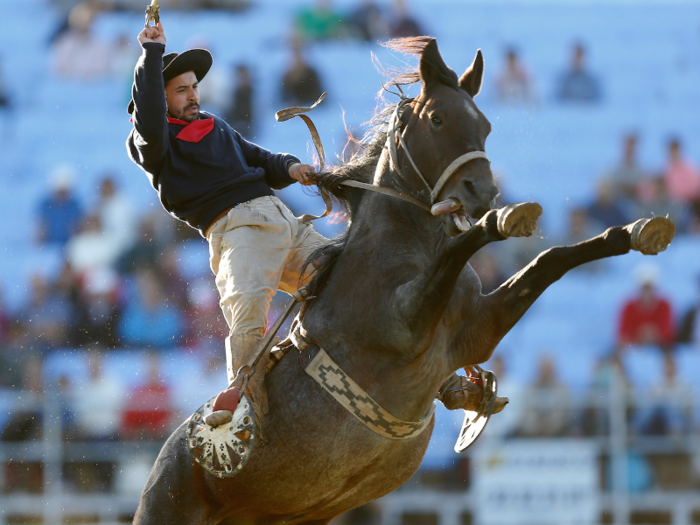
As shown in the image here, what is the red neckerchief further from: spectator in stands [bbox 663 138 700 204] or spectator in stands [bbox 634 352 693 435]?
spectator in stands [bbox 663 138 700 204]

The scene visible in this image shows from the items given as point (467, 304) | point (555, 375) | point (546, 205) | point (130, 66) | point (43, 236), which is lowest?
point (467, 304)

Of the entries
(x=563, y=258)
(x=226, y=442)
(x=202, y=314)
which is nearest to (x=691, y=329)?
(x=202, y=314)

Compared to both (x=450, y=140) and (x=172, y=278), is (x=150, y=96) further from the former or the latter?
(x=172, y=278)

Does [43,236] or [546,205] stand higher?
[546,205]

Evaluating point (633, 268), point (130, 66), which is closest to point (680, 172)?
point (633, 268)

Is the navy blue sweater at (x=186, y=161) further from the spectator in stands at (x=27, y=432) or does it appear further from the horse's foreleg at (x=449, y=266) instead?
the spectator in stands at (x=27, y=432)

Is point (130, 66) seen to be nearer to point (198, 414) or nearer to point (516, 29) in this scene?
point (516, 29)

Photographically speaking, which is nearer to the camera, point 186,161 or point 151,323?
point 186,161

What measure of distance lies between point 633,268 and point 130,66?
7.42 m

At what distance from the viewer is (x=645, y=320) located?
10750 millimetres

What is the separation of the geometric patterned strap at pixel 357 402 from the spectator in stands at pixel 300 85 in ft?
27.5

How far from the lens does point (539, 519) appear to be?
8.65 metres

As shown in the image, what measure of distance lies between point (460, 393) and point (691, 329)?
22.4 feet

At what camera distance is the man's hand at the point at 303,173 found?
15.3 ft
